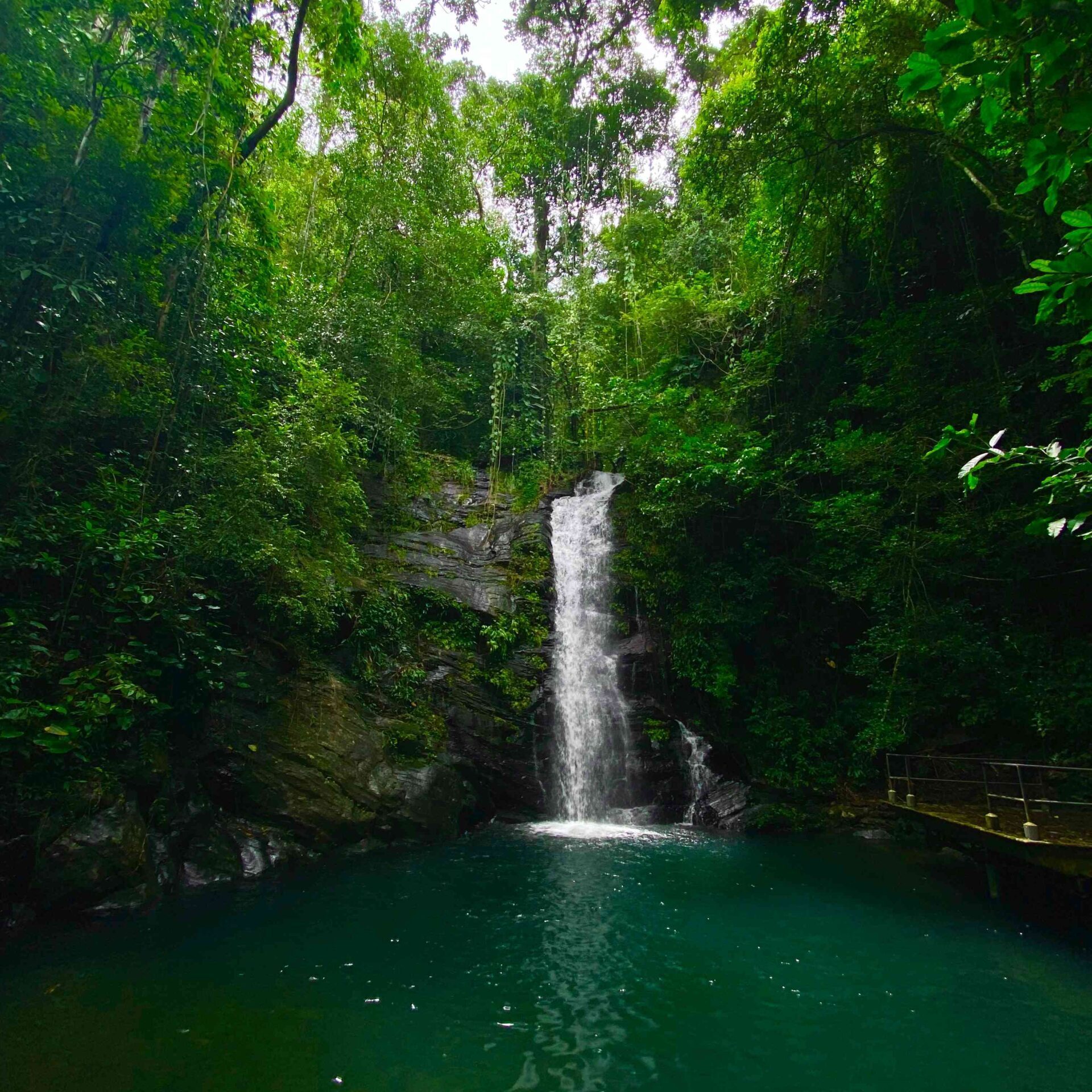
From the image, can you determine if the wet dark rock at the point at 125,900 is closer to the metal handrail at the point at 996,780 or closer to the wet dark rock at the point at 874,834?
the metal handrail at the point at 996,780

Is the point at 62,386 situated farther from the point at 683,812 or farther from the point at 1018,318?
the point at 1018,318

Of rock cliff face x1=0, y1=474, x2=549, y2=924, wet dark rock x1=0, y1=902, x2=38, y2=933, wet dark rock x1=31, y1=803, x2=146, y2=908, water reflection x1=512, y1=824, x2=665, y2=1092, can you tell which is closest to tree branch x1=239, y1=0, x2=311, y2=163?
rock cliff face x1=0, y1=474, x2=549, y2=924

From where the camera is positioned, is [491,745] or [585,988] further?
[491,745]

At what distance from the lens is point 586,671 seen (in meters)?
Answer: 12.9

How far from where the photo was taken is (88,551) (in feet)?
20.8

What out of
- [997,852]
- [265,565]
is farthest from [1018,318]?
[265,565]

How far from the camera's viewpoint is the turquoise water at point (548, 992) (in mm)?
3867

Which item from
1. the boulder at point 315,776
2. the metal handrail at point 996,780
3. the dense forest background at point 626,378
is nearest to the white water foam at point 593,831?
the boulder at point 315,776

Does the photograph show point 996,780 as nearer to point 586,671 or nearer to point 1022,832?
point 1022,832

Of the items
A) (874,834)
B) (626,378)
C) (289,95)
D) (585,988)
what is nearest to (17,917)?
(585,988)

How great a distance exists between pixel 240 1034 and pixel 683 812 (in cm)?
884

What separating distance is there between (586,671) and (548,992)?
8.10 metres

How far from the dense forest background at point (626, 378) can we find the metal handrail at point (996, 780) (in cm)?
58

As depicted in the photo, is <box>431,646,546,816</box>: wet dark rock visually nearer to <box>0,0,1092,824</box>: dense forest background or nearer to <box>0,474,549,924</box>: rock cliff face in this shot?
<box>0,474,549,924</box>: rock cliff face
